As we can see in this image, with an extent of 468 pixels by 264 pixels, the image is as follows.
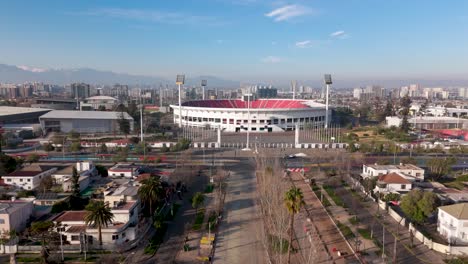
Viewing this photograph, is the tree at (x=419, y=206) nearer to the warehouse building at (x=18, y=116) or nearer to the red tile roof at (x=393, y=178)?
the red tile roof at (x=393, y=178)

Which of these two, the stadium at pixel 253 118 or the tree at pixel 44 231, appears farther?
the stadium at pixel 253 118

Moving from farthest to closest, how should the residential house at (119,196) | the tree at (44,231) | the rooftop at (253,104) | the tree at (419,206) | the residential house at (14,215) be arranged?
the rooftop at (253,104) < the residential house at (119,196) < the tree at (419,206) < the residential house at (14,215) < the tree at (44,231)

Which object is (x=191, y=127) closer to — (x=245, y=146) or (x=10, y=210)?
(x=245, y=146)

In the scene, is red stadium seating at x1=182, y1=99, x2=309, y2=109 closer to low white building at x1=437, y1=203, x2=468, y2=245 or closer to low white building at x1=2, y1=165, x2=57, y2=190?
low white building at x1=2, y1=165, x2=57, y2=190

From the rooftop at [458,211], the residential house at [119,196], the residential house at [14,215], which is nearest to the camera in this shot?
the rooftop at [458,211]

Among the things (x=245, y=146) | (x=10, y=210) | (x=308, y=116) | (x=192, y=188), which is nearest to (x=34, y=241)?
(x=10, y=210)

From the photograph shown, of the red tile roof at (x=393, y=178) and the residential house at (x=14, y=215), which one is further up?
the red tile roof at (x=393, y=178)

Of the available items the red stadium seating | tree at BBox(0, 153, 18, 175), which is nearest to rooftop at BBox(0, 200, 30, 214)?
tree at BBox(0, 153, 18, 175)

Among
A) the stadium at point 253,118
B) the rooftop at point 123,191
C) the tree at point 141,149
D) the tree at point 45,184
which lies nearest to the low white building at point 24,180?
the tree at point 45,184
